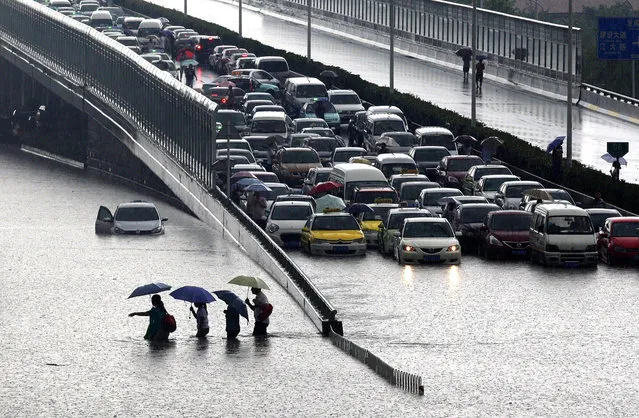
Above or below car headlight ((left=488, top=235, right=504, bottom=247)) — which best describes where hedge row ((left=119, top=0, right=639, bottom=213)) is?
above

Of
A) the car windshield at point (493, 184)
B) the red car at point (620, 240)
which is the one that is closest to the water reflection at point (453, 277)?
the red car at point (620, 240)

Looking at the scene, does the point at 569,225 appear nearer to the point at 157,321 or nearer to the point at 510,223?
the point at 510,223

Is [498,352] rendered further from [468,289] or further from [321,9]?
[321,9]

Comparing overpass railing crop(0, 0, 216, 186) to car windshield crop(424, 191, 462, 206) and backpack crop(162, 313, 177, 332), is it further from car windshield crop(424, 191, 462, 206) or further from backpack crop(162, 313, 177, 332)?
backpack crop(162, 313, 177, 332)

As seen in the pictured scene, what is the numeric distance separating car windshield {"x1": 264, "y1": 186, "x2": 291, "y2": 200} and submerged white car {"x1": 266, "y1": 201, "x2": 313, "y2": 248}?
5.76m

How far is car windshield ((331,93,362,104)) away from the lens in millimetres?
88188

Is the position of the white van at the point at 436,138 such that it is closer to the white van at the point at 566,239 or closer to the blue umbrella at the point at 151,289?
the white van at the point at 566,239

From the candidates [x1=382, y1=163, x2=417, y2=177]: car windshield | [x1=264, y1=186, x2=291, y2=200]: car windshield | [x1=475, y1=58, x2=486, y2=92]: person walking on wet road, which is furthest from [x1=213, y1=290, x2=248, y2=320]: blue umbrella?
[x1=475, y1=58, x2=486, y2=92]: person walking on wet road

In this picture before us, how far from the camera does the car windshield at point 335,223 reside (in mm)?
54844

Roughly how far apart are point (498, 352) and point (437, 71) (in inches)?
2764

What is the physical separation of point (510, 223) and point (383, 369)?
18914mm

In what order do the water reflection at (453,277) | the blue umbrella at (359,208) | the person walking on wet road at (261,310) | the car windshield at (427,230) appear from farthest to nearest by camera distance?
1. the blue umbrella at (359,208)
2. the car windshield at (427,230)
3. the water reflection at (453,277)
4. the person walking on wet road at (261,310)

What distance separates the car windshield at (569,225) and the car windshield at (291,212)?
7.92m

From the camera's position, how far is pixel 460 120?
8125cm
